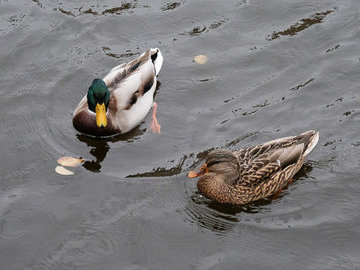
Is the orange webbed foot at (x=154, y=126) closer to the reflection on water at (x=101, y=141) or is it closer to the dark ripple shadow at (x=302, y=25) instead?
the reflection on water at (x=101, y=141)

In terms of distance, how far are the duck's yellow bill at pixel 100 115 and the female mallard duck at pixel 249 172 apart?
6.13 feet

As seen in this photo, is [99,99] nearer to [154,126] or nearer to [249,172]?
[154,126]

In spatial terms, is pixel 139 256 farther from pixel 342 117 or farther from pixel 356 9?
pixel 356 9

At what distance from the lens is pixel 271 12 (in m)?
11.9

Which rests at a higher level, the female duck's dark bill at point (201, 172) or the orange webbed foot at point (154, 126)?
the female duck's dark bill at point (201, 172)

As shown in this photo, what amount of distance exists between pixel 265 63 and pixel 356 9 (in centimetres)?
217

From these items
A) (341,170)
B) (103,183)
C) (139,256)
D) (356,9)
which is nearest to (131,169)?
(103,183)

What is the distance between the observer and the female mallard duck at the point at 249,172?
832cm

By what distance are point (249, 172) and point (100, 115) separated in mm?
2470

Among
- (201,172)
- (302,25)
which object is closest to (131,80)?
(201,172)

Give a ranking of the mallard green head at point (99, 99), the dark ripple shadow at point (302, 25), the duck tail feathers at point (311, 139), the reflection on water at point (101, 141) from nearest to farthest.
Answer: the duck tail feathers at point (311, 139), the reflection on water at point (101, 141), the mallard green head at point (99, 99), the dark ripple shadow at point (302, 25)

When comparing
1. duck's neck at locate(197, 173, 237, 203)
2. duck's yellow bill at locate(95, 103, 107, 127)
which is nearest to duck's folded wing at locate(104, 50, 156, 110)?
duck's yellow bill at locate(95, 103, 107, 127)

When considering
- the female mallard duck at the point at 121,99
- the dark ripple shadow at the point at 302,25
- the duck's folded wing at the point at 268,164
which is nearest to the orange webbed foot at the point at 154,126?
the female mallard duck at the point at 121,99

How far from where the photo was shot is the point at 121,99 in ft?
33.1
